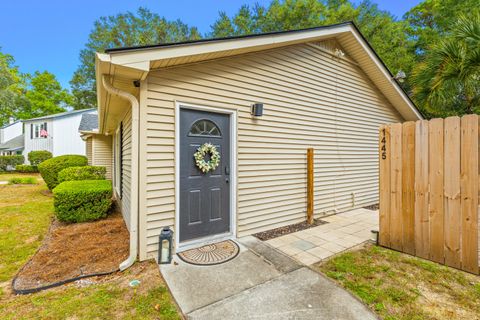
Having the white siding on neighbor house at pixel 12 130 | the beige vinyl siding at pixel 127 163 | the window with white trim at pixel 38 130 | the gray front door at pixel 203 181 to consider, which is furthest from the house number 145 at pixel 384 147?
the white siding on neighbor house at pixel 12 130

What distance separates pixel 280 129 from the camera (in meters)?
4.40

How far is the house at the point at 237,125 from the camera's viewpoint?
3031 millimetres

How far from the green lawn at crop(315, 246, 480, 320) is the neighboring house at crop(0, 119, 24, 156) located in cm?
3025

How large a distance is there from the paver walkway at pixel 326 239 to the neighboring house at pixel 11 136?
2923cm

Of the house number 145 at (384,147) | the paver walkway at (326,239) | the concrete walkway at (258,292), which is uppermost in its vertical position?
the house number 145 at (384,147)

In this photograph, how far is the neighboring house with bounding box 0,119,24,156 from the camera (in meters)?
22.7

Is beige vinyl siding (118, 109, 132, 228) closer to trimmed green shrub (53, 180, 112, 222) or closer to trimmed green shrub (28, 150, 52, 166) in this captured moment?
trimmed green shrub (53, 180, 112, 222)

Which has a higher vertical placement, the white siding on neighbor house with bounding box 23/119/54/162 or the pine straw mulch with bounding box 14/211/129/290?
the white siding on neighbor house with bounding box 23/119/54/162

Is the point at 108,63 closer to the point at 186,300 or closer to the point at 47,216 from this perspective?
the point at 186,300

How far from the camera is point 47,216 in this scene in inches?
222

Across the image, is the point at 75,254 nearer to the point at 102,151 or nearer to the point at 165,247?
the point at 165,247

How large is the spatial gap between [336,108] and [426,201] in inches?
121

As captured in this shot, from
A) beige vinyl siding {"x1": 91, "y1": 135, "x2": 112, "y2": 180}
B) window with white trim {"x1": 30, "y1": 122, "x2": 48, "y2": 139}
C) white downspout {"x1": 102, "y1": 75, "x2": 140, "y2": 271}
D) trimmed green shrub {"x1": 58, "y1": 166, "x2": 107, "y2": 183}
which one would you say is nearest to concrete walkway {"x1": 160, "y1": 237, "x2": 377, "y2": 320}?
white downspout {"x1": 102, "y1": 75, "x2": 140, "y2": 271}

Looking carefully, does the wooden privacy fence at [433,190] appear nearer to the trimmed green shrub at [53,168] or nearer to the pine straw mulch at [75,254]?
the pine straw mulch at [75,254]
